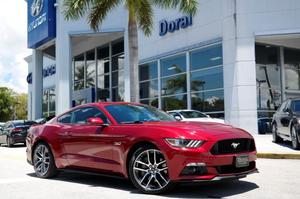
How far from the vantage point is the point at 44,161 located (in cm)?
934

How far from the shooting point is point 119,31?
32.9 metres

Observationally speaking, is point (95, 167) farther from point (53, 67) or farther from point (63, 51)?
point (53, 67)

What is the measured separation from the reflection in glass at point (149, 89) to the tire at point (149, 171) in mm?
22828

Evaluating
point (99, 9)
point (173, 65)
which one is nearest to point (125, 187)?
point (99, 9)

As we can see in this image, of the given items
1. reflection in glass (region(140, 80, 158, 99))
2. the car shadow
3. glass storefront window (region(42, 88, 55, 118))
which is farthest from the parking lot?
glass storefront window (region(42, 88, 55, 118))

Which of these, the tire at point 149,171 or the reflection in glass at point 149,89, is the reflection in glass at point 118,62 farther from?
the tire at point 149,171

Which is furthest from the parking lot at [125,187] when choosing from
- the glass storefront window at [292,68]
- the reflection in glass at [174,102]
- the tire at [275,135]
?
the reflection in glass at [174,102]

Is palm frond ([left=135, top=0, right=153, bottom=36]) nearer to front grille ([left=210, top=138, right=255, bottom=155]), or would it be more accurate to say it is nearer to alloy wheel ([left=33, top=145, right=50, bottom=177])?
alloy wheel ([left=33, top=145, right=50, bottom=177])

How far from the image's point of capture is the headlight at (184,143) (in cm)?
658

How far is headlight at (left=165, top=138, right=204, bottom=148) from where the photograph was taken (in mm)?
6582

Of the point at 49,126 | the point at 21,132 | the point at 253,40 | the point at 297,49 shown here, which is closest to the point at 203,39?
the point at 253,40

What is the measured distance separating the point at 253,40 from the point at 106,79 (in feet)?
58.4

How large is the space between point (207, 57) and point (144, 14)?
680 cm

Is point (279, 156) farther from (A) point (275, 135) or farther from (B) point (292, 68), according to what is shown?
(B) point (292, 68)
